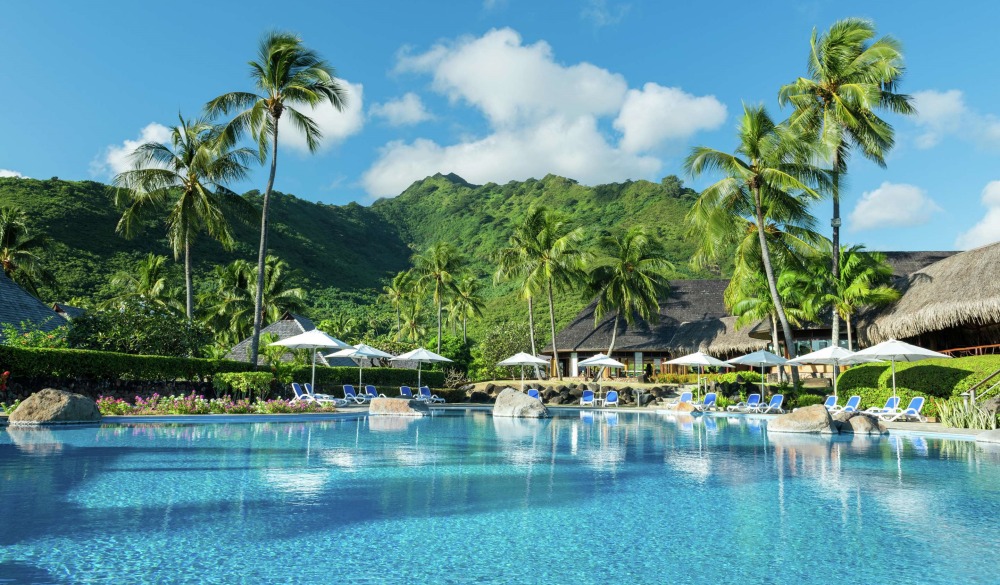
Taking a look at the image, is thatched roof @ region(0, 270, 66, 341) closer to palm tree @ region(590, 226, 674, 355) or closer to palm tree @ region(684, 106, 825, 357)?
palm tree @ region(684, 106, 825, 357)

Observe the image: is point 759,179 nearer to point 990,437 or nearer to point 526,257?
point 990,437

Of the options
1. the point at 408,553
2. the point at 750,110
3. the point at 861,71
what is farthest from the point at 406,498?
the point at 861,71

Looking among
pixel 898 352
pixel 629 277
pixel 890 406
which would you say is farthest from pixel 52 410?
pixel 629 277

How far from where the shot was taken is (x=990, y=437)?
12.2 meters

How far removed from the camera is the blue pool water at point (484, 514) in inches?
165

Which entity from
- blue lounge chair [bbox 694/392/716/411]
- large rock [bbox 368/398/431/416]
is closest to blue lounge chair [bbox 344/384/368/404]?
large rock [bbox 368/398/431/416]

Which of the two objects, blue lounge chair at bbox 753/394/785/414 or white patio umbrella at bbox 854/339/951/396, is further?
blue lounge chair at bbox 753/394/785/414

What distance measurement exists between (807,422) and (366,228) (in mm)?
70155

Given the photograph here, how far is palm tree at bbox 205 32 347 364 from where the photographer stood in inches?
849

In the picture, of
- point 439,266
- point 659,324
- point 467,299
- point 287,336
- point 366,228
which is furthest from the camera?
point 366,228

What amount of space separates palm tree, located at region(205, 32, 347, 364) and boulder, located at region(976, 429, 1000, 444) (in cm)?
1859

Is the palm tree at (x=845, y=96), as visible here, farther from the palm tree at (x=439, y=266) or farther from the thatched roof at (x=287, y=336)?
the palm tree at (x=439, y=266)

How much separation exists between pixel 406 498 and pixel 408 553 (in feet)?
6.33

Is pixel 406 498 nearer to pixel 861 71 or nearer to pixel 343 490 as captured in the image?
pixel 343 490
